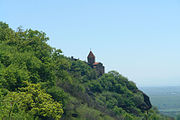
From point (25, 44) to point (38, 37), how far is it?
9.69ft

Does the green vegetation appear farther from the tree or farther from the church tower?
the church tower

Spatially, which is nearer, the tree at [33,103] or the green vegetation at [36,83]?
the tree at [33,103]

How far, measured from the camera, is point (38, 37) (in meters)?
36.1

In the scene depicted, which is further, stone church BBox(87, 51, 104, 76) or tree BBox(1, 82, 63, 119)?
stone church BBox(87, 51, 104, 76)

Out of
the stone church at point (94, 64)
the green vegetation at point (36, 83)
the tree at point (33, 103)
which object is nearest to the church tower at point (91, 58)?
the stone church at point (94, 64)

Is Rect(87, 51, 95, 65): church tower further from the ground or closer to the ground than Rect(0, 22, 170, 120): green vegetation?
further from the ground

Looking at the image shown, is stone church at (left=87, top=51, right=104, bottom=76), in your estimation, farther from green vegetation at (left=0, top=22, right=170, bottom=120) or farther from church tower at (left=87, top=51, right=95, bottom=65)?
green vegetation at (left=0, top=22, right=170, bottom=120)

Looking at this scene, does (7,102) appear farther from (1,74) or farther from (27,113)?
(1,74)

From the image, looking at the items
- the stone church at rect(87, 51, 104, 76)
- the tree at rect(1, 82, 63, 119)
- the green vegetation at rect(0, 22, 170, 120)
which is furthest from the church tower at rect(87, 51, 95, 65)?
the tree at rect(1, 82, 63, 119)

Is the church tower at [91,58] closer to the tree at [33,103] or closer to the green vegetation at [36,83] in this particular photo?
the green vegetation at [36,83]

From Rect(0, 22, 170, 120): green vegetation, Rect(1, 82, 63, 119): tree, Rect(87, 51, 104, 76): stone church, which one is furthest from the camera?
Rect(87, 51, 104, 76): stone church

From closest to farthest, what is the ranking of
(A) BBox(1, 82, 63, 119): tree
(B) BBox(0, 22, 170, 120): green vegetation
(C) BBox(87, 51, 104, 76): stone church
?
1. (A) BBox(1, 82, 63, 119): tree
2. (B) BBox(0, 22, 170, 120): green vegetation
3. (C) BBox(87, 51, 104, 76): stone church

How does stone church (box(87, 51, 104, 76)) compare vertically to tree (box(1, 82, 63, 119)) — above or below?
above

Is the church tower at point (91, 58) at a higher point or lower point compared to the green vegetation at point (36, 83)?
higher
